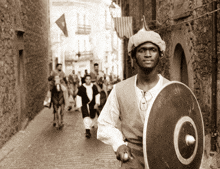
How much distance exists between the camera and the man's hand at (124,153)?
8.27 ft

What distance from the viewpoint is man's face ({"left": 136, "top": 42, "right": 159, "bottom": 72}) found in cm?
274

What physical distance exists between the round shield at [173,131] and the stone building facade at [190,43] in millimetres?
3640

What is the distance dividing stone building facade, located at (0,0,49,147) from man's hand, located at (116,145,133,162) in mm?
6056

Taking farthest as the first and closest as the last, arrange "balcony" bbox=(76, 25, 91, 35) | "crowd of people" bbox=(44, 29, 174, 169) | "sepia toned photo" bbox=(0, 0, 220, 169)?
"balcony" bbox=(76, 25, 91, 35) < "crowd of people" bbox=(44, 29, 174, 169) < "sepia toned photo" bbox=(0, 0, 220, 169)

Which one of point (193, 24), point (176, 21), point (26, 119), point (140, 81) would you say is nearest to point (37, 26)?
point (26, 119)

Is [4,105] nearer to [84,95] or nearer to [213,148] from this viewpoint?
[84,95]

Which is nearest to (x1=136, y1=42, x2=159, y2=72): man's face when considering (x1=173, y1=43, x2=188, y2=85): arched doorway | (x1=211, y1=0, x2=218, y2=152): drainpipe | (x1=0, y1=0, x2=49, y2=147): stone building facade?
(x1=211, y1=0, x2=218, y2=152): drainpipe

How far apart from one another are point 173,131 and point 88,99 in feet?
23.9

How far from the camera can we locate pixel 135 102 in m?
2.73

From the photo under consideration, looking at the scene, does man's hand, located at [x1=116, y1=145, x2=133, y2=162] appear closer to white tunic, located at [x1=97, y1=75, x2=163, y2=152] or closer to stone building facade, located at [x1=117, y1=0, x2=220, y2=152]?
white tunic, located at [x1=97, y1=75, x2=163, y2=152]

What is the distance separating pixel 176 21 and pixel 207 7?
2462 millimetres

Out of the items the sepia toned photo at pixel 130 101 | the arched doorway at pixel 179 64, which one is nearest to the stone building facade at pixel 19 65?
the sepia toned photo at pixel 130 101

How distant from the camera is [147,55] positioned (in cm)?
273

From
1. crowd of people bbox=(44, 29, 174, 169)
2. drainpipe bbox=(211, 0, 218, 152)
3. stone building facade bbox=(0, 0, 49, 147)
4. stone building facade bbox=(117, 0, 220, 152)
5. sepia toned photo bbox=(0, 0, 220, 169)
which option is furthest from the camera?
stone building facade bbox=(0, 0, 49, 147)
